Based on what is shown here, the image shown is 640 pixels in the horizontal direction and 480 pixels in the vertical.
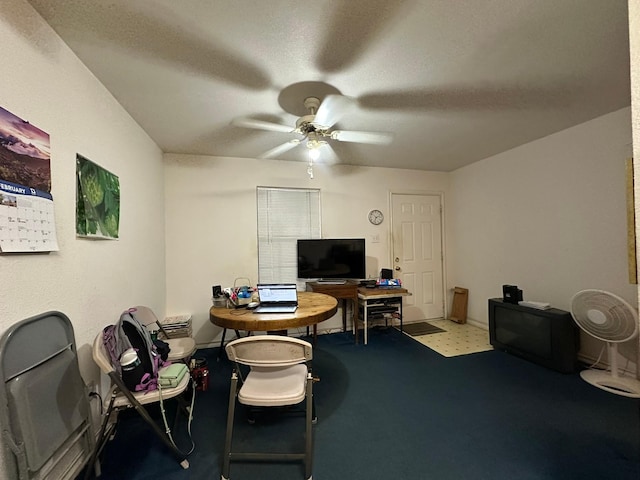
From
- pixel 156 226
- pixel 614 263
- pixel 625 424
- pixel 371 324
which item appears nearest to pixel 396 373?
pixel 371 324

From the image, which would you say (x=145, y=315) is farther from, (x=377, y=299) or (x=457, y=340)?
(x=457, y=340)

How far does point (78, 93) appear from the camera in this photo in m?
1.65

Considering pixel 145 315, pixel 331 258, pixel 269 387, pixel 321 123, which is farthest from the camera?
pixel 331 258

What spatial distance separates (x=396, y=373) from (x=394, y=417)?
2.25 ft

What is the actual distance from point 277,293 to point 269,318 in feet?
1.46

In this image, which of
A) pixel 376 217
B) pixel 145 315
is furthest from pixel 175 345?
pixel 376 217

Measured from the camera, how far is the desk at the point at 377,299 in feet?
11.5

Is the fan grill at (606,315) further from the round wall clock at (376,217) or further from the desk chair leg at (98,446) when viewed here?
the desk chair leg at (98,446)

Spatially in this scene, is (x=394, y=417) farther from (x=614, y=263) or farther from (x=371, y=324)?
(x=614, y=263)

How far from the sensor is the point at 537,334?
2.78m

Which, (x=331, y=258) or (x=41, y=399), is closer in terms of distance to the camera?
(x=41, y=399)

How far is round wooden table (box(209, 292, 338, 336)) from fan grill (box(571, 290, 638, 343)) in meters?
2.26

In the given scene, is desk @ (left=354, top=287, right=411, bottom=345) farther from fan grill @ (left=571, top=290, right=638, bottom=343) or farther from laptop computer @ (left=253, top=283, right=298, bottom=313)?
fan grill @ (left=571, top=290, right=638, bottom=343)

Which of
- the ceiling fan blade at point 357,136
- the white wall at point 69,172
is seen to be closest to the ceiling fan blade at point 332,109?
the ceiling fan blade at point 357,136
